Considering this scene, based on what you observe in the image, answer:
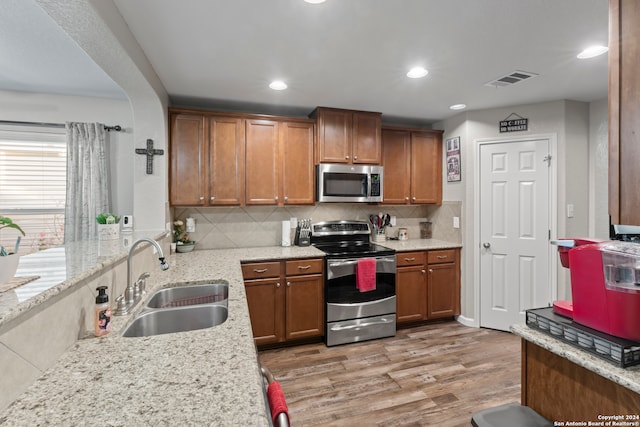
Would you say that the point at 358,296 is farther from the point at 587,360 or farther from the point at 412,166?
the point at 587,360

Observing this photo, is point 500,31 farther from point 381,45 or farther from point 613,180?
point 613,180

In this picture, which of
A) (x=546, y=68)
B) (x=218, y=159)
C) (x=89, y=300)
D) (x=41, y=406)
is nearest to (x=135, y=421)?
Answer: (x=41, y=406)

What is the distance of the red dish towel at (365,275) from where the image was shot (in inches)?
121

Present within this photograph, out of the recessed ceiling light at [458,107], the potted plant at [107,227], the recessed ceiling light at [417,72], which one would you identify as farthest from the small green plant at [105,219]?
the recessed ceiling light at [458,107]

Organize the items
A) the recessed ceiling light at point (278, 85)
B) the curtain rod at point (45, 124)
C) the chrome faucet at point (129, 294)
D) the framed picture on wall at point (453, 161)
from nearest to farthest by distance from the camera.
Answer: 1. the chrome faucet at point (129, 294)
2. the recessed ceiling light at point (278, 85)
3. the curtain rod at point (45, 124)
4. the framed picture on wall at point (453, 161)

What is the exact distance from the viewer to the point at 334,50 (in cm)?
209

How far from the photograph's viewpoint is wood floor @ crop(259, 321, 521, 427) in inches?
80.7

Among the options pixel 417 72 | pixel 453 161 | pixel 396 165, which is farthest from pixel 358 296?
pixel 417 72

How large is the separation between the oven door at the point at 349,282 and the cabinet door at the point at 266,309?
0.49 m

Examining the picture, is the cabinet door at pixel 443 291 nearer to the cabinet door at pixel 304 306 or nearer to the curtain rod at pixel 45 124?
the cabinet door at pixel 304 306

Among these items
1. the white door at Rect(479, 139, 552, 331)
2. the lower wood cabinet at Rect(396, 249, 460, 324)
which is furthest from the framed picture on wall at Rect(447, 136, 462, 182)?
the lower wood cabinet at Rect(396, 249, 460, 324)

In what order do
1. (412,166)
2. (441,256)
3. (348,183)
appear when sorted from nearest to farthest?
1. (348,183)
2. (441,256)
3. (412,166)

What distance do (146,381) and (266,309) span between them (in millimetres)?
2050

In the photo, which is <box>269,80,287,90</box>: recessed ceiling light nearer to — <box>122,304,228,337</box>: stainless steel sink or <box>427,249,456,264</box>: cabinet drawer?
<box>122,304,228,337</box>: stainless steel sink
